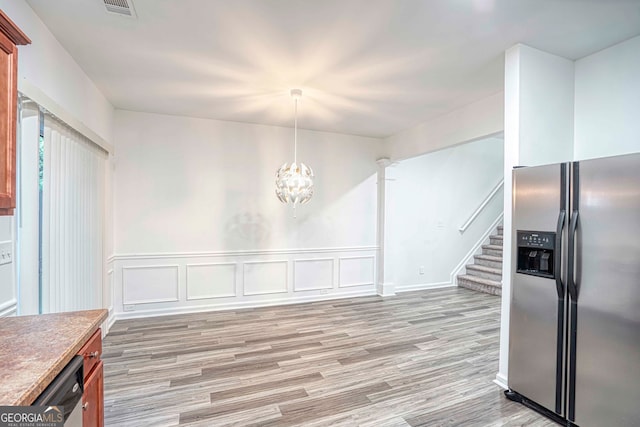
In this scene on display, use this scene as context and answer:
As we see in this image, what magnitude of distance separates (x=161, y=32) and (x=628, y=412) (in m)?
3.98

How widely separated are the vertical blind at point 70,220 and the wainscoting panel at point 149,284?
679 mm

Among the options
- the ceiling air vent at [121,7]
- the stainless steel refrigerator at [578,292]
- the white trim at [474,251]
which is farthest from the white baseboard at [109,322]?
the white trim at [474,251]

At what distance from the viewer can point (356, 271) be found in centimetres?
525

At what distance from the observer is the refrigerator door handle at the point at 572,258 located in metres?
1.93

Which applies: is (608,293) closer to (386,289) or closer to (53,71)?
(386,289)

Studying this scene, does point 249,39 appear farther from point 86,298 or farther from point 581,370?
point 581,370

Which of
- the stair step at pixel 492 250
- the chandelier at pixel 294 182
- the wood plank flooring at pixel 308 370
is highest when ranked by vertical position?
the chandelier at pixel 294 182

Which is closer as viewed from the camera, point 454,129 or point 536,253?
point 536,253

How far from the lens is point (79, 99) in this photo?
2.75 meters

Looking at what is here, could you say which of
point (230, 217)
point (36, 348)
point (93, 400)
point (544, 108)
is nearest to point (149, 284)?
point (230, 217)

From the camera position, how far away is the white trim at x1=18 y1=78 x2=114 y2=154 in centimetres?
186

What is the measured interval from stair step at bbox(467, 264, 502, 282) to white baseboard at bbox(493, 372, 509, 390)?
3373 mm

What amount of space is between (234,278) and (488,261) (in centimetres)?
498

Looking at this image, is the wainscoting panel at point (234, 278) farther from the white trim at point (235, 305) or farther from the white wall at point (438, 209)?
the white wall at point (438, 209)
